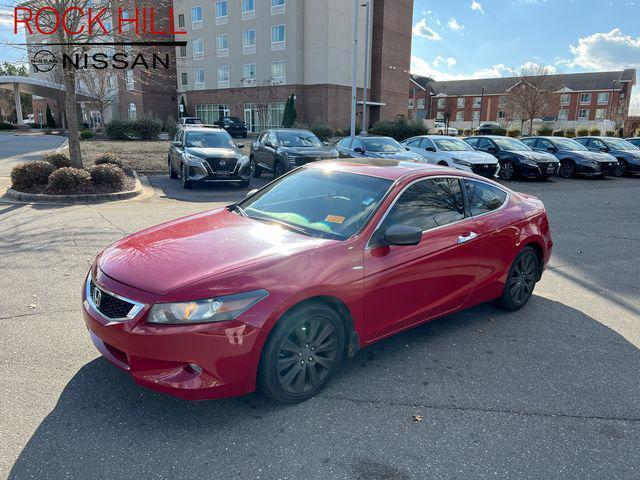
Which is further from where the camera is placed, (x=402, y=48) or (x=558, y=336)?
(x=402, y=48)

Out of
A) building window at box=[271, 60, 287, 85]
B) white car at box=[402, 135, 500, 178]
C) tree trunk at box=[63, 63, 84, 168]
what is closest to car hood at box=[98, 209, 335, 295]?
tree trunk at box=[63, 63, 84, 168]

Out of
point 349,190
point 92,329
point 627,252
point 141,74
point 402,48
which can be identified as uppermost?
point 402,48

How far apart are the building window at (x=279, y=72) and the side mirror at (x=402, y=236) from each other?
45.4 metres

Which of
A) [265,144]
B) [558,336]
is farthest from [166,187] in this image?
[558,336]

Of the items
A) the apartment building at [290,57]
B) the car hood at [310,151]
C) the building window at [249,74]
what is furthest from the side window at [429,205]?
the building window at [249,74]

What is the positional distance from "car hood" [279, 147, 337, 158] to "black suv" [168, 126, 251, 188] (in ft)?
4.85

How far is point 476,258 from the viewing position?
4.29 m

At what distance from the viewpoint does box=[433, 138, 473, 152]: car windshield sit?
52.7 feet

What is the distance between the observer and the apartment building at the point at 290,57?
44156 mm

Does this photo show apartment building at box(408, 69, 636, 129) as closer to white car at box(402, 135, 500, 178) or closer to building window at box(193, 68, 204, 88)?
building window at box(193, 68, 204, 88)

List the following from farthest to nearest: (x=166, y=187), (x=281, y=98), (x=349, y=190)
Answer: (x=281, y=98) → (x=166, y=187) → (x=349, y=190)

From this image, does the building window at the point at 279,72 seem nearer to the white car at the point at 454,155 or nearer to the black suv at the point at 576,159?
the black suv at the point at 576,159

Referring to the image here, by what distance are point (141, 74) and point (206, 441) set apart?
14.9 meters

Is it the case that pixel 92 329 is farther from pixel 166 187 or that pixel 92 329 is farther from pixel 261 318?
pixel 166 187
